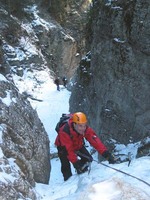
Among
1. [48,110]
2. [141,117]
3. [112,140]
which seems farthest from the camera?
[48,110]

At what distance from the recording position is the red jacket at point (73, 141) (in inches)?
261

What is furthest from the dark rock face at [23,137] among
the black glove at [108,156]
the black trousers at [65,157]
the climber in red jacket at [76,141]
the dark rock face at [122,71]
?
the dark rock face at [122,71]

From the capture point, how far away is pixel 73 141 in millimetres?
6957

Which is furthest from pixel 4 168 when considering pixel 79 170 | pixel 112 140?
pixel 112 140

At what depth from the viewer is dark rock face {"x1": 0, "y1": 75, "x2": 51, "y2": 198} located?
20.8 ft

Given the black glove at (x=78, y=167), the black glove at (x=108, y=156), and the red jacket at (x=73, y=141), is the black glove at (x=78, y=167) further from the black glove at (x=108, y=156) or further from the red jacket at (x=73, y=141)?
the black glove at (x=108, y=156)

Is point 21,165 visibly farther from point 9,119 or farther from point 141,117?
point 141,117

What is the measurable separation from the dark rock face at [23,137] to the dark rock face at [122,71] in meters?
4.03

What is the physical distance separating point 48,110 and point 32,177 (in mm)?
16116

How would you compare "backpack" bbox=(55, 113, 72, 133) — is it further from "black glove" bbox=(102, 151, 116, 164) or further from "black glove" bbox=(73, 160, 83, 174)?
"black glove" bbox=(102, 151, 116, 164)

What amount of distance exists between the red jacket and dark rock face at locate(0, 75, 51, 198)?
62 cm

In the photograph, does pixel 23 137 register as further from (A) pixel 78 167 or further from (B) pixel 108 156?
(B) pixel 108 156

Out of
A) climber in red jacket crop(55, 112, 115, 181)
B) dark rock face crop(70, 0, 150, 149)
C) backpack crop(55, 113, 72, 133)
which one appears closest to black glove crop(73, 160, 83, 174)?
climber in red jacket crop(55, 112, 115, 181)

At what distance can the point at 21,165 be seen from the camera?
6.32 m
